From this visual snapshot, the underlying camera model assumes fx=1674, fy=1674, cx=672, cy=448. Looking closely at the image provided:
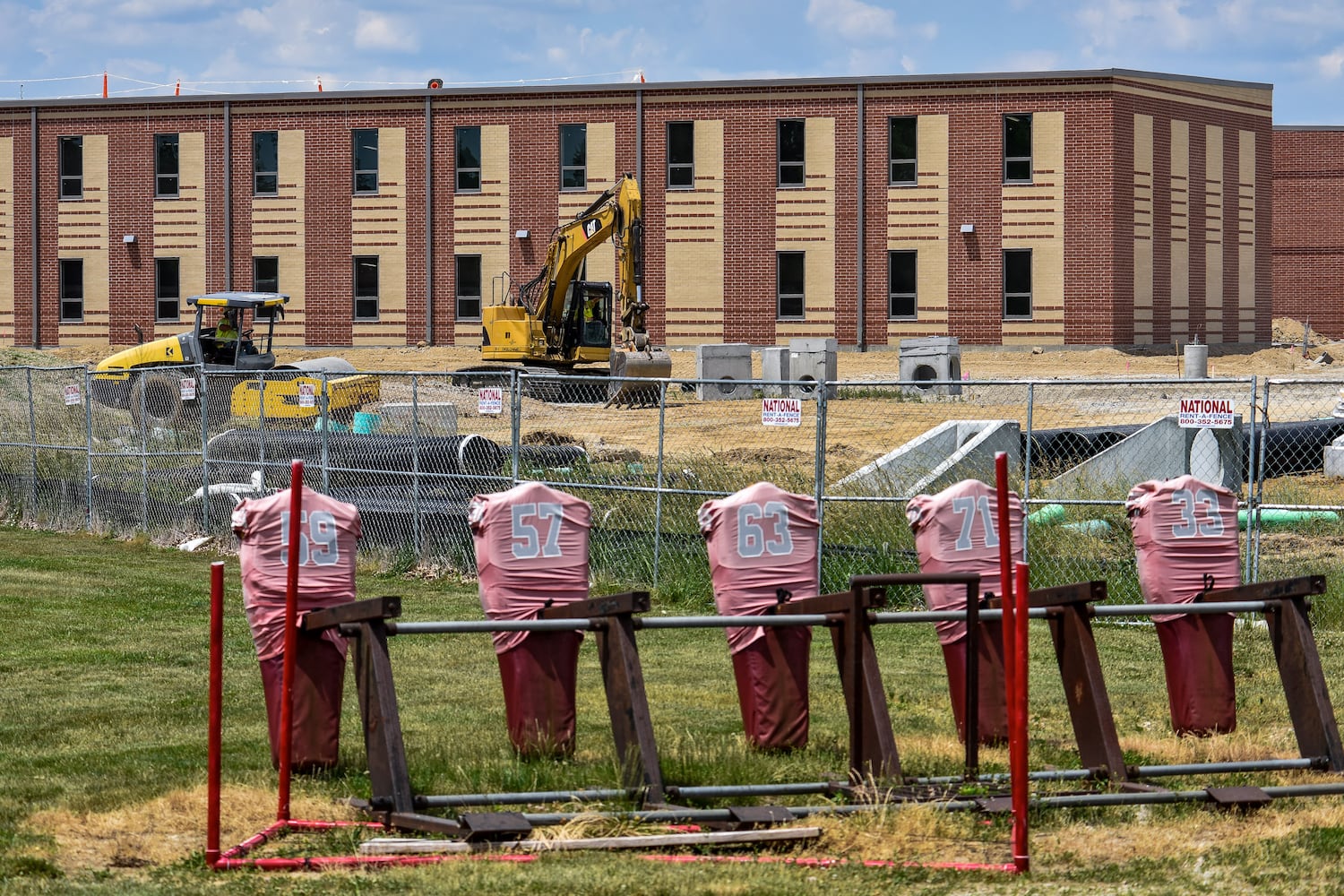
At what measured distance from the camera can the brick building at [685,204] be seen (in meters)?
46.3

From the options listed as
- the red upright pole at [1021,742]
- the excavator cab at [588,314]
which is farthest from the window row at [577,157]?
the red upright pole at [1021,742]

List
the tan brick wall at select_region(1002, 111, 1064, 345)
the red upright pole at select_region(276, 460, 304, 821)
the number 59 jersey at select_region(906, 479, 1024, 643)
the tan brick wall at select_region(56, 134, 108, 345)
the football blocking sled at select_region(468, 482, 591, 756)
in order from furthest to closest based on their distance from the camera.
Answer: the tan brick wall at select_region(56, 134, 108, 345) < the tan brick wall at select_region(1002, 111, 1064, 345) < the number 59 jersey at select_region(906, 479, 1024, 643) < the football blocking sled at select_region(468, 482, 591, 756) < the red upright pole at select_region(276, 460, 304, 821)

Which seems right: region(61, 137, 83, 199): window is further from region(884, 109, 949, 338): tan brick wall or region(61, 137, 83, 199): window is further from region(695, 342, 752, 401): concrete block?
region(884, 109, 949, 338): tan brick wall

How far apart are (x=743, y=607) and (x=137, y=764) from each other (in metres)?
3.18

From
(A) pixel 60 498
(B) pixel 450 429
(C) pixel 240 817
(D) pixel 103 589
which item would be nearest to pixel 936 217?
(B) pixel 450 429

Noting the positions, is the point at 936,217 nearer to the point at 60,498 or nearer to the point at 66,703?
the point at 60,498

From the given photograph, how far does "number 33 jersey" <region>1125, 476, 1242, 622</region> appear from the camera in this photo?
30.4 feet

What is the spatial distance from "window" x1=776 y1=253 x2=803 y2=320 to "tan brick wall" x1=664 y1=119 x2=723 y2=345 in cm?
165

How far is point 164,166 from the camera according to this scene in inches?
1973

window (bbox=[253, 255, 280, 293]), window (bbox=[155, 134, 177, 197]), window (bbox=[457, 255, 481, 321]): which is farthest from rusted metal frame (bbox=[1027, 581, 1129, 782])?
window (bbox=[155, 134, 177, 197])

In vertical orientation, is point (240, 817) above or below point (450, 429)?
below

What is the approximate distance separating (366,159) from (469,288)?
15.9 ft

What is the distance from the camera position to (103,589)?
15891 mm

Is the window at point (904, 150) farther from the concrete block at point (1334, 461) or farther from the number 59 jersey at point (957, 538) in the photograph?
the number 59 jersey at point (957, 538)
